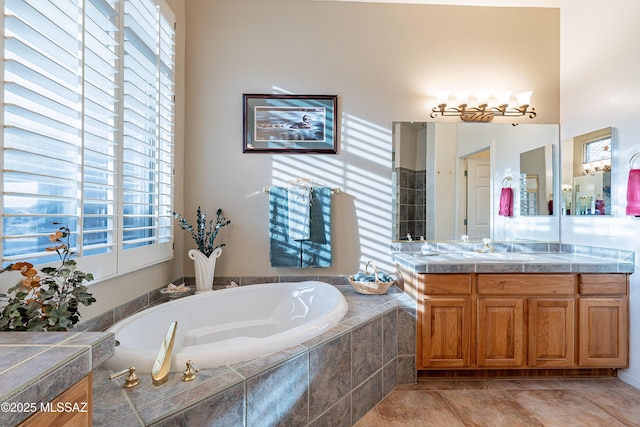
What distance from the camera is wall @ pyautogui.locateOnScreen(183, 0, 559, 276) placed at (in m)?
2.59

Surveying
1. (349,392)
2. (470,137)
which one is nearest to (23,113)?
(349,392)

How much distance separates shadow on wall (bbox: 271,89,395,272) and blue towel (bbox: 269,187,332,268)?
0.12 meters

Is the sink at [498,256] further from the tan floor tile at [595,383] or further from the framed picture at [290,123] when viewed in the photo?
the framed picture at [290,123]

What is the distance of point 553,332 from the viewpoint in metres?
2.15

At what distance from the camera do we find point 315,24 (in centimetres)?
263

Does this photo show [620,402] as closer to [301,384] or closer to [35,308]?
[301,384]

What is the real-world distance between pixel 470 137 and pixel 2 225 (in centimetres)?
299

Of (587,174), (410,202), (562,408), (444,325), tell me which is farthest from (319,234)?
(587,174)

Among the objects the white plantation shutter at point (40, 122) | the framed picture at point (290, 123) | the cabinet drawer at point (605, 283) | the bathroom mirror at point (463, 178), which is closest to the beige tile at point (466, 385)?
the cabinet drawer at point (605, 283)

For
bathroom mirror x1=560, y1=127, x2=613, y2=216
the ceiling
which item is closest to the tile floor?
bathroom mirror x1=560, y1=127, x2=613, y2=216

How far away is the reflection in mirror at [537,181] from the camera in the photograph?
2713mm

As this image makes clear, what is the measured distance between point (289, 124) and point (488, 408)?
2414mm

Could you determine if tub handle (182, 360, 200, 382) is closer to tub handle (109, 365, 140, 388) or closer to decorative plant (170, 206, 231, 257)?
tub handle (109, 365, 140, 388)

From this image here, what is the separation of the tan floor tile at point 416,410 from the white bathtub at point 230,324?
65cm
